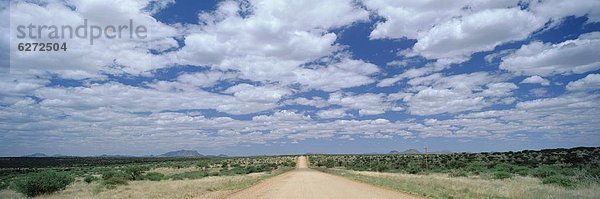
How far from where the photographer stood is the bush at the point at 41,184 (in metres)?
27.2

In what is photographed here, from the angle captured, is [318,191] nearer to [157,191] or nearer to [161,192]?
[161,192]

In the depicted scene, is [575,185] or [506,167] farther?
[506,167]

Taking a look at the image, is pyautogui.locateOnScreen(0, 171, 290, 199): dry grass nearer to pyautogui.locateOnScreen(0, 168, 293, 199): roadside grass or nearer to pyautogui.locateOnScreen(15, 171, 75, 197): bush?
pyautogui.locateOnScreen(0, 168, 293, 199): roadside grass

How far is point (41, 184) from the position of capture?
27500 millimetres

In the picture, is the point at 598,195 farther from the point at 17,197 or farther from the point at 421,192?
the point at 17,197

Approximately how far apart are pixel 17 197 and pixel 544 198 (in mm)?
26167

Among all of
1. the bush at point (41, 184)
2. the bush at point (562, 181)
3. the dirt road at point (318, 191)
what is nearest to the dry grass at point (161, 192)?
the bush at point (41, 184)

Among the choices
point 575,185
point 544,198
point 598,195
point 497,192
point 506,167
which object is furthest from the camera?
point 506,167

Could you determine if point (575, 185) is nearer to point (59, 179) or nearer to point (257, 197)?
point (257, 197)

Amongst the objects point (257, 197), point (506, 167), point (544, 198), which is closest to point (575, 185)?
point (544, 198)

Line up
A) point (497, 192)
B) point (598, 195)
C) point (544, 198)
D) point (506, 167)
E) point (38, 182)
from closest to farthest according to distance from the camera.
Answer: point (544, 198)
point (598, 195)
point (497, 192)
point (38, 182)
point (506, 167)

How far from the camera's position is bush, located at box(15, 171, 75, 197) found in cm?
2722

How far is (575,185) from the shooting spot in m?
24.3

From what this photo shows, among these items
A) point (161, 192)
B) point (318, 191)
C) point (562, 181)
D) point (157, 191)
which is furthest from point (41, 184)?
point (562, 181)
